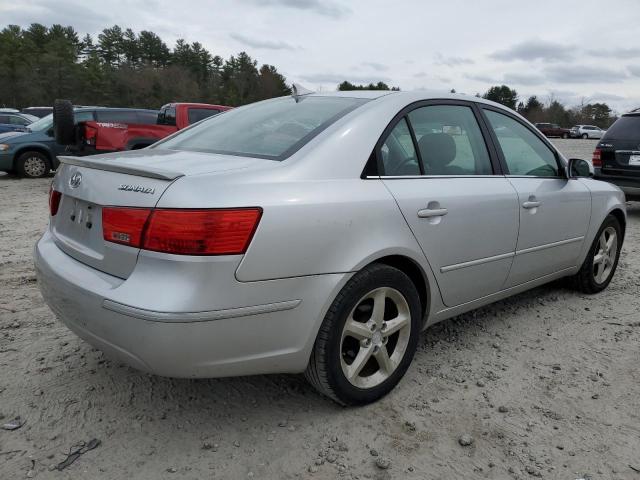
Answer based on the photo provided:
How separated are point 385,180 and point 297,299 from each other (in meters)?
0.77

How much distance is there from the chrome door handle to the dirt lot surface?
3.00 ft

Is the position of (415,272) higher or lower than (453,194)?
lower

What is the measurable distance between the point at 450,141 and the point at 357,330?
4.23 ft

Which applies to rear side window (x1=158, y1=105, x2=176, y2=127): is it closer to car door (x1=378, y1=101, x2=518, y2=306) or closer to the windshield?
the windshield

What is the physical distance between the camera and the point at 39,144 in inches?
448

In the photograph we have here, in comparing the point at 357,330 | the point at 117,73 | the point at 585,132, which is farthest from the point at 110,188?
the point at 117,73

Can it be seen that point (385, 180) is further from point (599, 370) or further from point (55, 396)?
point (55, 396)

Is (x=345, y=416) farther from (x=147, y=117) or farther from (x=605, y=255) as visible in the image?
(x=147, y=117)

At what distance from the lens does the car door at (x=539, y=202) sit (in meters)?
3.35

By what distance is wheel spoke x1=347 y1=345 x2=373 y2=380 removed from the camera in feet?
8.16

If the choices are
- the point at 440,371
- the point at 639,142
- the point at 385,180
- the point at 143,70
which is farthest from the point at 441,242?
the point at 143,70

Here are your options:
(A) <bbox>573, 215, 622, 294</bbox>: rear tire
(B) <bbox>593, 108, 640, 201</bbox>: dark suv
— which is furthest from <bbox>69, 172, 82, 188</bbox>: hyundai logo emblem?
(B) <bbox>593, 108, 640, 201</bbox>: dark suv

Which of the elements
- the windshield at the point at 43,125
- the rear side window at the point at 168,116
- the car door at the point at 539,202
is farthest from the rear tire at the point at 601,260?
the windshield at the point at 43,125

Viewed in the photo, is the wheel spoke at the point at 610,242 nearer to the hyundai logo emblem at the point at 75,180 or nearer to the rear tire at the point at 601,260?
the rear tire at the point at 601,260
